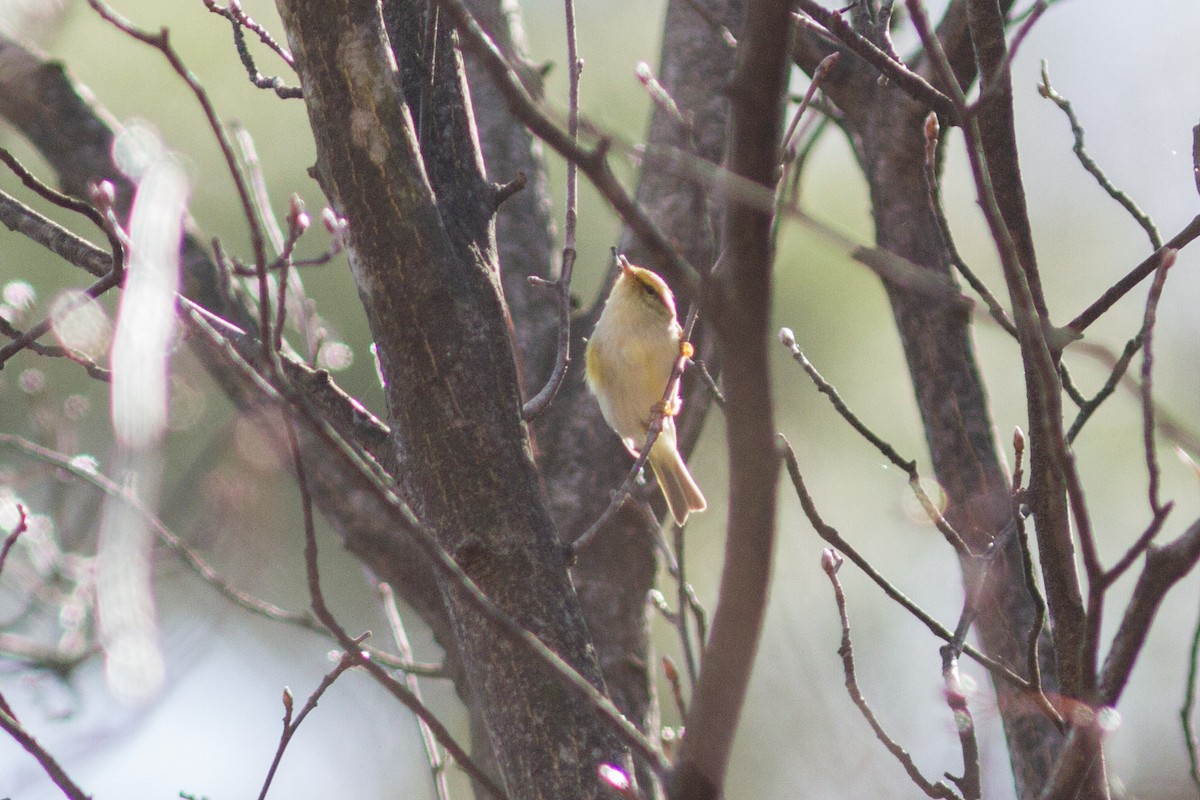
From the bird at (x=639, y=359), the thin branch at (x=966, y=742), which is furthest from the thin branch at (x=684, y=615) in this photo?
the bird at (x=639, y=359)

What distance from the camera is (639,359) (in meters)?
4.16

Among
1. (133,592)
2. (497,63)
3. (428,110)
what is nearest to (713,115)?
(428,110)

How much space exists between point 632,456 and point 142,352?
2.00 metres

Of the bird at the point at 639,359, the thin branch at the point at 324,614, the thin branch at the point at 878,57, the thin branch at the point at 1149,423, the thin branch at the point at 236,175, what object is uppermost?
the bird at the point at 639,359

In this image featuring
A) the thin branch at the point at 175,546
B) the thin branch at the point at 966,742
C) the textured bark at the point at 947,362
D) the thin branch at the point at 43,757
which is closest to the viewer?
the thin branch at the point at 43,757

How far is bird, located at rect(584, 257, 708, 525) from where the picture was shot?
403 centimetres

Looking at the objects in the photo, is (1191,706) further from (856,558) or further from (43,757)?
(43,757)

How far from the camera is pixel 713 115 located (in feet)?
12.7

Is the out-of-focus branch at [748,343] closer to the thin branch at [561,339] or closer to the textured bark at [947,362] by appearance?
the thin branch at [561,339]

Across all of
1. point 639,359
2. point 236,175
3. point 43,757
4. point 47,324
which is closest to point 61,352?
point 47,324

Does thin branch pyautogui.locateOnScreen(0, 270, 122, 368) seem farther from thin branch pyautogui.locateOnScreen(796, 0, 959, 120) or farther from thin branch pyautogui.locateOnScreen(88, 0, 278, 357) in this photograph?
thin branch pyautogui.locateOnScreen(796, 0, 959, 120)

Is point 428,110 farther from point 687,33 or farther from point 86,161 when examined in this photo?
point 687,33

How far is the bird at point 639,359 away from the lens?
4031 mm

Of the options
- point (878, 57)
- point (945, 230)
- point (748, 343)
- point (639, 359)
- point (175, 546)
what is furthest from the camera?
point (639, 359)
